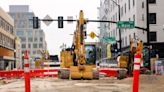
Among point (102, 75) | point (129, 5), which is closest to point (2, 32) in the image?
point (129, 5)

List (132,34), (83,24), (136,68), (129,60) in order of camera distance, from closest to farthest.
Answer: (136,68)
(83,24)
(129,60)
(132,34)

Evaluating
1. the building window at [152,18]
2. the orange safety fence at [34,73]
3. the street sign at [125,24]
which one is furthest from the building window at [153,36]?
the street sign at [125,24]

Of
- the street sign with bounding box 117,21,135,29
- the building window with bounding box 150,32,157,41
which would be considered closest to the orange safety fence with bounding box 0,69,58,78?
the street sign with bounding box 117,21,135,29

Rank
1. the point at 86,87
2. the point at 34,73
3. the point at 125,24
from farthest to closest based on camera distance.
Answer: the point at 34,73 → the point at 125,24 → the point at 86,87

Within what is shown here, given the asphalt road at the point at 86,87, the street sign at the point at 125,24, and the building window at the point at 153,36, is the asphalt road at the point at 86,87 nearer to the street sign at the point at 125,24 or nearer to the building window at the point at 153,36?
the street sign at the point at 125,24

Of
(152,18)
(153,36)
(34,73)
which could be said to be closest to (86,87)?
(34,73)

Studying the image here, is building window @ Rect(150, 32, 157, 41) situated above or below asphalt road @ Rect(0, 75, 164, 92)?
above

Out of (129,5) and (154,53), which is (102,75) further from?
(129,5)

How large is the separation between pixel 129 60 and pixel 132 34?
2406cm

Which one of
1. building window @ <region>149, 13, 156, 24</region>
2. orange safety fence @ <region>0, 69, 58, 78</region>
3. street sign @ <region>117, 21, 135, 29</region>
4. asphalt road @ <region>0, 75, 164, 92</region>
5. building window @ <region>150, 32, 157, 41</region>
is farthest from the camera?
building window @ <region>149, 13, 156, 24</region>

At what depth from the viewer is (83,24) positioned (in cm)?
3219

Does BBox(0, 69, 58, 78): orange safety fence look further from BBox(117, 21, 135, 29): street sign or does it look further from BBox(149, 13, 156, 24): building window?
BBox(149, 13, 156, 24): building window

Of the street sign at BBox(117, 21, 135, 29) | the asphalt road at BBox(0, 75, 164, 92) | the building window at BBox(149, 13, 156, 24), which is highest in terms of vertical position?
the building window at BBox(149, 13, 156, 24)

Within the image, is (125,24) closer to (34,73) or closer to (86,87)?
(34,73)
